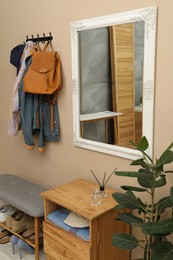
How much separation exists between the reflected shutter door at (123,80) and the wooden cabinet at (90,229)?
446 millimetres

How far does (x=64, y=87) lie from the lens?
7.62ft

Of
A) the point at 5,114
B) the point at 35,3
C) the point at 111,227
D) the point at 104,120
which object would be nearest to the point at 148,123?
the point at 104,120

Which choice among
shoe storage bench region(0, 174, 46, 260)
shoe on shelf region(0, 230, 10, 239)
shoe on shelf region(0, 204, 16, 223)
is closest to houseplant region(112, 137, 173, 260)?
shoe storage bench region(0, 174, 46, 260)

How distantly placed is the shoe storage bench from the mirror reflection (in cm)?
65

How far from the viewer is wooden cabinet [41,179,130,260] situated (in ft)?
5.57

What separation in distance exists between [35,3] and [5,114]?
1.20 metres

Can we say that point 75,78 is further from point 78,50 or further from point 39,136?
point 39,136

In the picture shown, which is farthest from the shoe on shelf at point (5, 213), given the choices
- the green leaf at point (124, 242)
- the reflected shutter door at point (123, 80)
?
the green leaf at point (124, 242)

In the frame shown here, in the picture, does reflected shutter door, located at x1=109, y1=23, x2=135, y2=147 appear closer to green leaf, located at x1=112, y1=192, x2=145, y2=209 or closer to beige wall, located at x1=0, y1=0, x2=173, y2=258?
beige wall, located at x1=0, y1=0, x2=173, y2=258

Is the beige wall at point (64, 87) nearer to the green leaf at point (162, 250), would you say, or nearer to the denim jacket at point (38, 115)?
the denim jacket at point (38, 115)

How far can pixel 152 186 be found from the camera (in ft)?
4.63

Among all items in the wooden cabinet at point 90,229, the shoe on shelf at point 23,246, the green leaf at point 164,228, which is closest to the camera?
the green leaf at point 164,228

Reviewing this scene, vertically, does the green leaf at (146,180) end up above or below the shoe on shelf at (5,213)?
above

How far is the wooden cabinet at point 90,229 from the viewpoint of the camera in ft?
5.57
